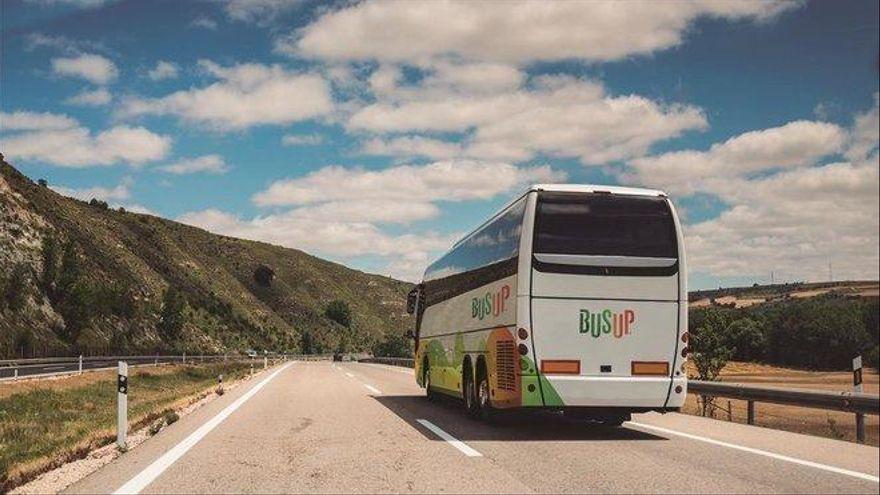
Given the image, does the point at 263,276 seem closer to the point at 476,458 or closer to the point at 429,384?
the point at 429,384

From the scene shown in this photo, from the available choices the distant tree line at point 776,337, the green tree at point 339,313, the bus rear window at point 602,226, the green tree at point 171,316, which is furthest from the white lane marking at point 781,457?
the green tree at point 339,313

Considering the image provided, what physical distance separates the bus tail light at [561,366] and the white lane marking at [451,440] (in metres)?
1.51

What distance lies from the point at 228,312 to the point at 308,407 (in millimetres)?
106873

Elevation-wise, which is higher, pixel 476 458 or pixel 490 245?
pixel 490 245

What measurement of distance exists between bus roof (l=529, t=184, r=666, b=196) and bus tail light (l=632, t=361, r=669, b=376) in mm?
2347

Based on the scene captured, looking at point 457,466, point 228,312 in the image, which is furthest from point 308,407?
point 228,312

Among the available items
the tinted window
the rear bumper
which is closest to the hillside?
the tinted window

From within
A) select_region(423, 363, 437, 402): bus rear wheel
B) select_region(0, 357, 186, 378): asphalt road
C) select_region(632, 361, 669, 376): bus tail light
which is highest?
select_region(632, 361, 669, 376): bus tail light

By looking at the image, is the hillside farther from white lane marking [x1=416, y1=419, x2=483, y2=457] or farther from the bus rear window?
the bus rear window

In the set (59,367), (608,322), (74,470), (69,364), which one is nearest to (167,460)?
(74,470)

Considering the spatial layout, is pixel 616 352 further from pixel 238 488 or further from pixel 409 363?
pixel 409 363

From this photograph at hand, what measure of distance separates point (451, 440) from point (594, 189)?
3964 millimetres

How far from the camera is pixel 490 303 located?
43.3 feet

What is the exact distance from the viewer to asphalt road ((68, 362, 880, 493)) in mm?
7773
